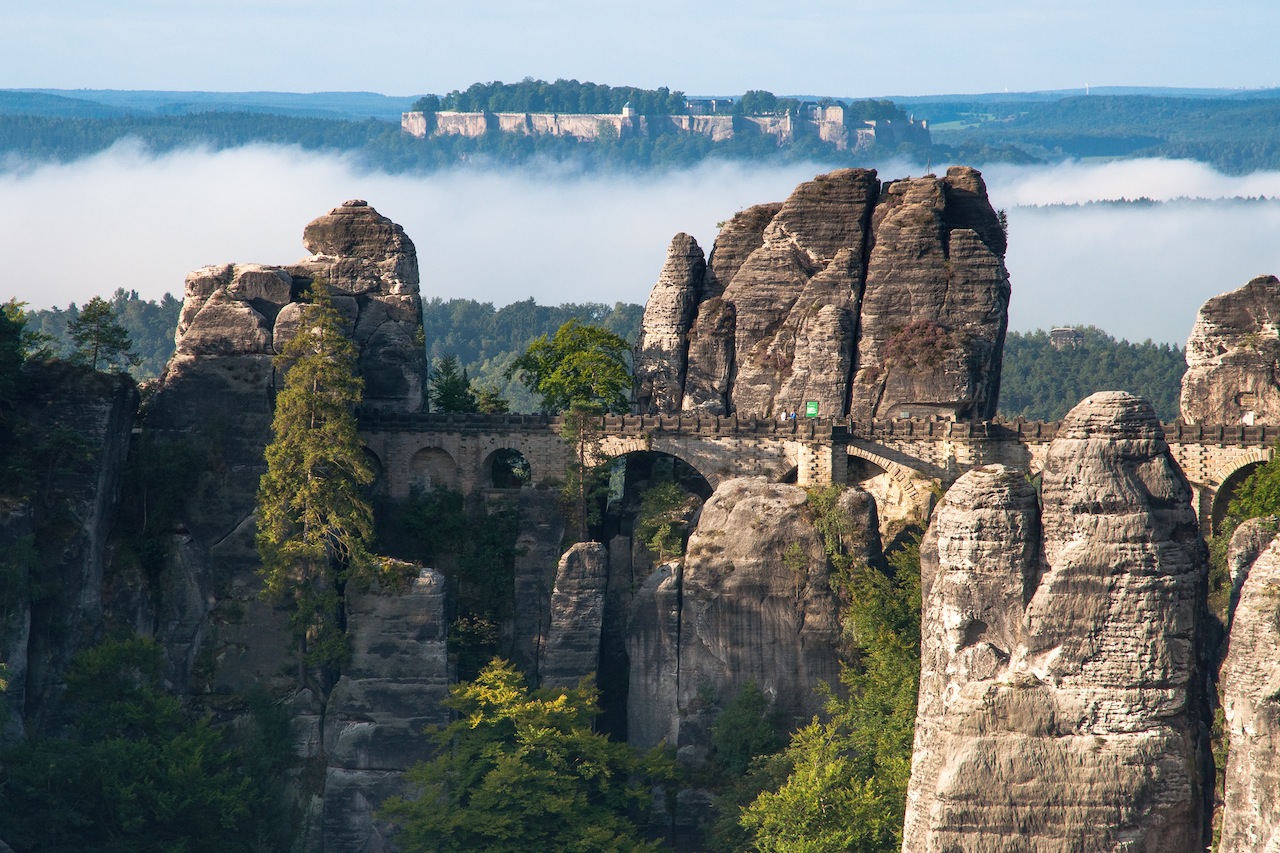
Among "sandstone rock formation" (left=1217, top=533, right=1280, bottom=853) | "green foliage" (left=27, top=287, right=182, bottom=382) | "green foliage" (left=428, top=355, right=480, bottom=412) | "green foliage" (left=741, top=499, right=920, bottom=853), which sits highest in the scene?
"sandstone rock formation" (left=1217, top=533, right=1280, bottom=853)

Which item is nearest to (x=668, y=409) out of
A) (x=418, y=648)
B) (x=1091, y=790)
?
(x=418, y=648)

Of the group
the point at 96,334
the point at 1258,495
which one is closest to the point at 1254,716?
the point at 1258,495

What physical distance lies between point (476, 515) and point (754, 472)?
944 centimetres

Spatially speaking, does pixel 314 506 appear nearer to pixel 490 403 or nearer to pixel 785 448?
pixel 785 448

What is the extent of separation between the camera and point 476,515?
77812 mm

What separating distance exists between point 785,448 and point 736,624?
815 centimetres

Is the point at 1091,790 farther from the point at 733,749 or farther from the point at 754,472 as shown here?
the point at 754,472

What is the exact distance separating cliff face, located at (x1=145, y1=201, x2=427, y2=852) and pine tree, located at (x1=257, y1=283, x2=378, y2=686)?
1.00 metres

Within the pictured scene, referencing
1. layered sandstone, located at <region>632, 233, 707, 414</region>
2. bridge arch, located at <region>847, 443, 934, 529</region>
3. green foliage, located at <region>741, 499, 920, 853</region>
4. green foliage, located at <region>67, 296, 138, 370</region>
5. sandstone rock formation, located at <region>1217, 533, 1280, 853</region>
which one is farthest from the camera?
layered sandstone, located at <region>632, 233, 707, 414</region>

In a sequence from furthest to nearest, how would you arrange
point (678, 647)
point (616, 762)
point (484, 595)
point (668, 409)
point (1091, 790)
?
point (668, 409) → point (484, 595) → point (678, 647) → point (616, 762) → point (1091, 790)

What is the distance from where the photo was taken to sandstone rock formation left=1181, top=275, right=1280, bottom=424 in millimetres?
77000

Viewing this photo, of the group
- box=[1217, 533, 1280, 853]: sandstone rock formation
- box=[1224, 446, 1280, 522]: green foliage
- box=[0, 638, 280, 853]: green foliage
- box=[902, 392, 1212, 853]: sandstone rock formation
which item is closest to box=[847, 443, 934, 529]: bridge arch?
box=[1224, 446, 1280, 522]: green foliage

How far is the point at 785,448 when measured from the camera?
76.4 metres

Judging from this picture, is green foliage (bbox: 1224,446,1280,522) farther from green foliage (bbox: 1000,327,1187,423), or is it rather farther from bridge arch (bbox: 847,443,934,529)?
green foliage (bbox: 1000,327,1187,423)
